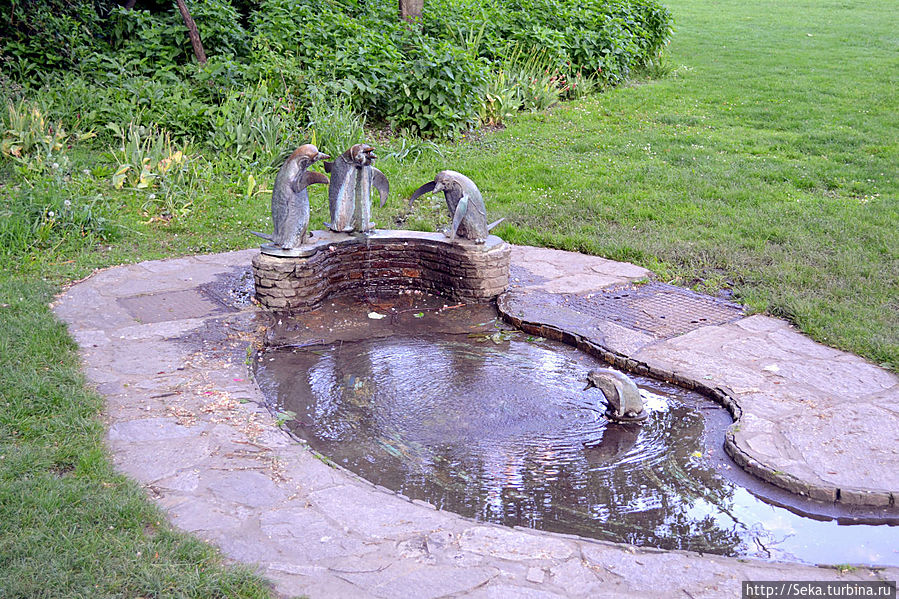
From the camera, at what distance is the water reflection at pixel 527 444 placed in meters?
3.53

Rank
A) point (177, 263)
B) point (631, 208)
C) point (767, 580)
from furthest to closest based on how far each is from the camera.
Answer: point (631, 208) → point (177, 263) → point (767, 580)

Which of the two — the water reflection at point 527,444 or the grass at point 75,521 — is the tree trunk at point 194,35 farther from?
the grass at point 75,521

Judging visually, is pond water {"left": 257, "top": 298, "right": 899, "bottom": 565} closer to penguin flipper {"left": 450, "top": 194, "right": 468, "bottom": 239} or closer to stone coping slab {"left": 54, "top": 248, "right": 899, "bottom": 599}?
stone coping slab {"left": 54, "top": 248, "right": 899, "bottom": 599}

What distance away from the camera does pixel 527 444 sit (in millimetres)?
4184

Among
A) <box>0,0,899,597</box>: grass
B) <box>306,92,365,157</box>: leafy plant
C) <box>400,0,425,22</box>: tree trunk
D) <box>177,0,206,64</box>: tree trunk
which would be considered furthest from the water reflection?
<box>400,0,425,22</box>: tree trunk

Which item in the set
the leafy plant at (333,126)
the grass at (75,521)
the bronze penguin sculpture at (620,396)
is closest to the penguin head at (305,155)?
the grass at (75,521)

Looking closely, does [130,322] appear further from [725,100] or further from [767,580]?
[725,100]

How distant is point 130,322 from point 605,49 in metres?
9.88

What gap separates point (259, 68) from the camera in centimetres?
1011

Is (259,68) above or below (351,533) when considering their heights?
above

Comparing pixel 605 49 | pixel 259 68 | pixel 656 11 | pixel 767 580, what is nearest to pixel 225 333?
pixel 767 580

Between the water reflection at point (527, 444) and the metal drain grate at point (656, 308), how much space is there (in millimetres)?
654

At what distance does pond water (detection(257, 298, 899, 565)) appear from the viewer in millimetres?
3520

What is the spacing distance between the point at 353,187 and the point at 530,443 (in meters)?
2.90
